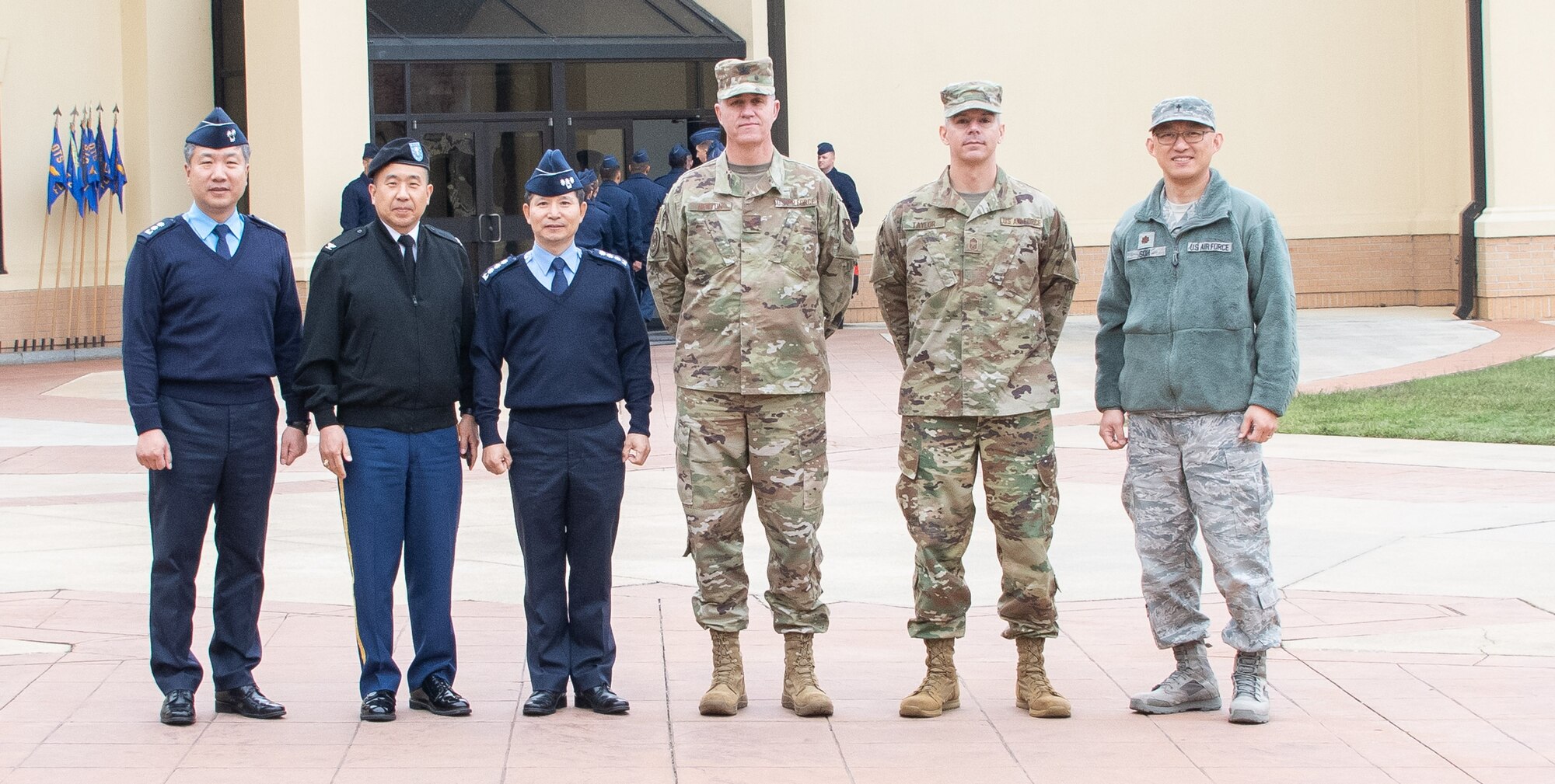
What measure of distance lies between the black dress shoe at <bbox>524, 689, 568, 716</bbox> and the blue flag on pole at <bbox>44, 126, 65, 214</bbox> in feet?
47.6

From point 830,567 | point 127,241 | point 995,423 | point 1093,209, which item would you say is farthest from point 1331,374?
point 127,241

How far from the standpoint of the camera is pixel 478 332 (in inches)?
209

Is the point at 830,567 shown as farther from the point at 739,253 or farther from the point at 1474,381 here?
the point at 1474,381

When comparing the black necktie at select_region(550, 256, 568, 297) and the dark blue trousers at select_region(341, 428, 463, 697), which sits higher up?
the black necktie at select_region(550, 256, 568, 297)

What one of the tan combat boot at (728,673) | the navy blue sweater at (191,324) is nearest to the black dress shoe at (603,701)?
the tan combat boot at (728,673)

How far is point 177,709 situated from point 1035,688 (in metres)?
2.59

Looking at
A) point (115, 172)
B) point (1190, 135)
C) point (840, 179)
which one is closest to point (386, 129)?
point (115, 172)

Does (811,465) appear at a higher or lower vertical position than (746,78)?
lower

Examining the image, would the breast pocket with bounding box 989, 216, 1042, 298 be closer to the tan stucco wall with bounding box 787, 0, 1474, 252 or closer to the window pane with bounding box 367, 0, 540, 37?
the tan stucco wall with bounding box 787, 0, 1474, 252

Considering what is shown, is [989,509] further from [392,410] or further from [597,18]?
[597,18]

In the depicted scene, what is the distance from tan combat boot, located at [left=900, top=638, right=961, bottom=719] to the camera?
17.0 ft

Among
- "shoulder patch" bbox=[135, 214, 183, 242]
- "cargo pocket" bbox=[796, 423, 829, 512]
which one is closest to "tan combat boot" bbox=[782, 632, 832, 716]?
"cargo pocket" bbox=[796, 423, 829, 512]

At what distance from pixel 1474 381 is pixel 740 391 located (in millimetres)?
9764

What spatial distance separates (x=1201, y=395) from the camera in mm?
5133
